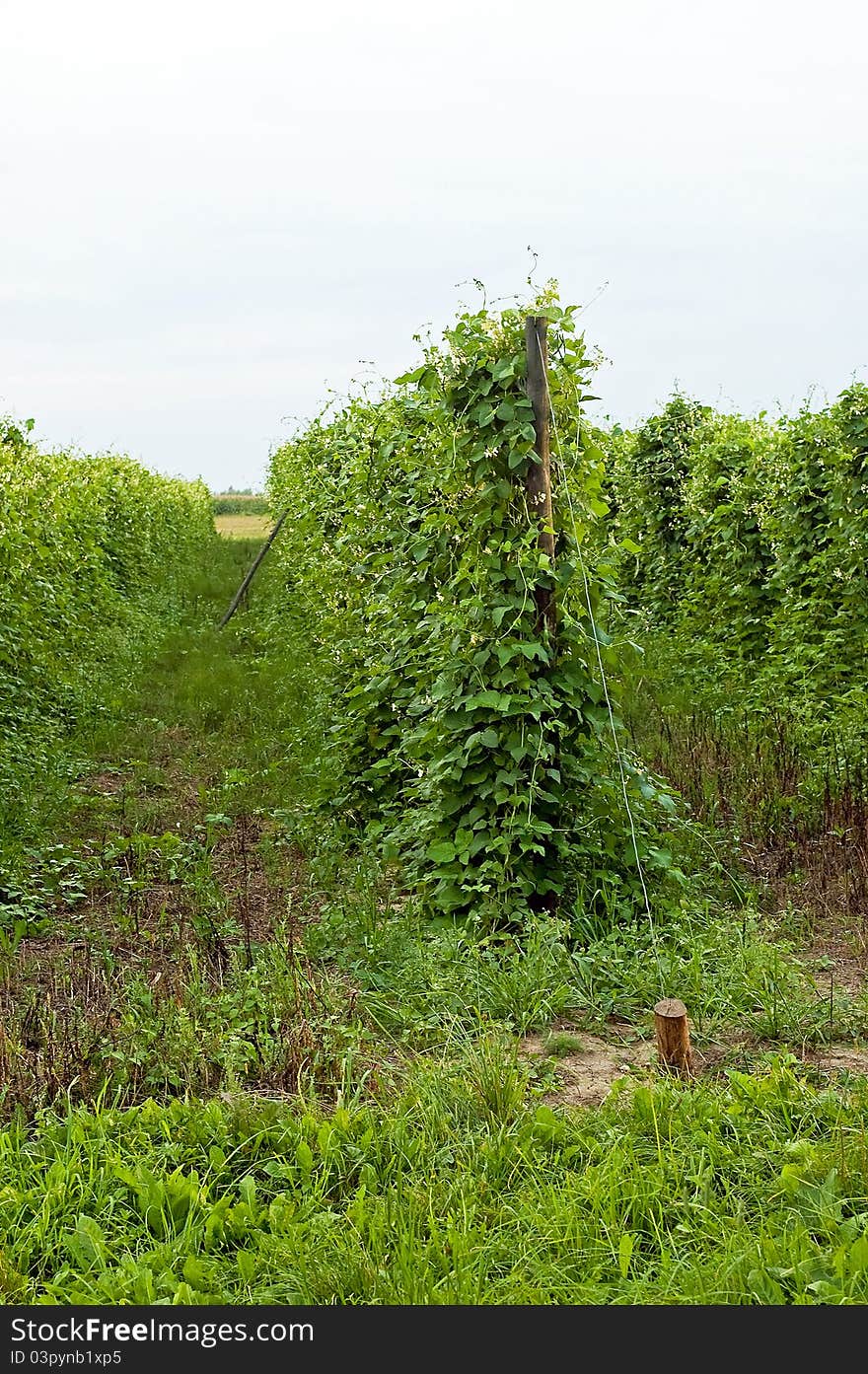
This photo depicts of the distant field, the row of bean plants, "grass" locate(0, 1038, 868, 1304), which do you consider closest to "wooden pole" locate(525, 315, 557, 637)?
the row of bean plants

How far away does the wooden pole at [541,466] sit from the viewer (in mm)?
5215

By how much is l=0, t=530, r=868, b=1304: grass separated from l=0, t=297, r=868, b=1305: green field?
0.6 inches

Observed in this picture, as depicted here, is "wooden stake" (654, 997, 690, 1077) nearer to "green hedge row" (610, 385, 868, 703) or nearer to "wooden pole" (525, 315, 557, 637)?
"wooden pole" (525, 315, 557, 637)

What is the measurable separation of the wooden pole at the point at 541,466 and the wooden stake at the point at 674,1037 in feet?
6.93

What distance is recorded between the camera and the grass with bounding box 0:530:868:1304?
109 inches

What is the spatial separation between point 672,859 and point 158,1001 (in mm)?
2515

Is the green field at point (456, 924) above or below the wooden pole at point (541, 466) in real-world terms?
below

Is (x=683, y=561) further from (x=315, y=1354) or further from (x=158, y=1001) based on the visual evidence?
(x=315, y=1354)

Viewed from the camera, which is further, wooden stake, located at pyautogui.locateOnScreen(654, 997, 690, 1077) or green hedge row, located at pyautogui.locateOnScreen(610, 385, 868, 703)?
green hedge row, located at pyautogui.locateOnScreen(610, 385, 868, 703)

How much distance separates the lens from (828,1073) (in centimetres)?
375

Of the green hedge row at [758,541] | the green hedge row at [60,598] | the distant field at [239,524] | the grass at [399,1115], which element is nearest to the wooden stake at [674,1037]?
the grass at [399,1115]

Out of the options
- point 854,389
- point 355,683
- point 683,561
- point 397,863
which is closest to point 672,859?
point 397,863

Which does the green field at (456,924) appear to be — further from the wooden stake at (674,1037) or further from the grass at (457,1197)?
the wooden stake at (674,1037)

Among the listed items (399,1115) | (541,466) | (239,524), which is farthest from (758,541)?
(239,524)
